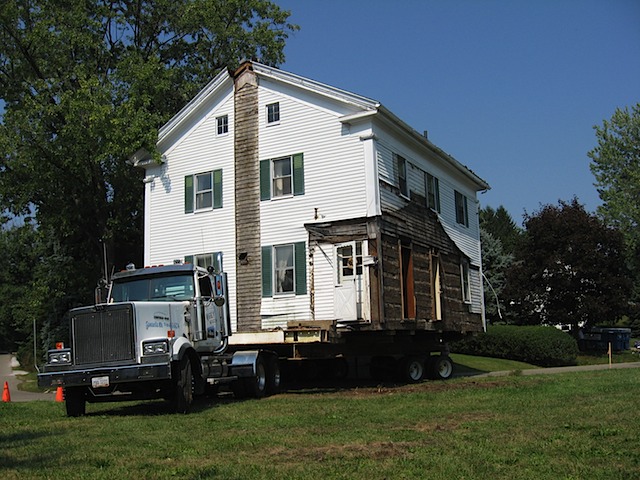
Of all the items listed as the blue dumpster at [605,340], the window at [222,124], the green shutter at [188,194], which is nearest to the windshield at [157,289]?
the green shutter at [188,194]

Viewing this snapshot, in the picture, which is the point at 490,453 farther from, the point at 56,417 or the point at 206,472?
the point at 56,417

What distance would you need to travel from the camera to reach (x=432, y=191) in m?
26.3

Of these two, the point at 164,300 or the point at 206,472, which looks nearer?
the point at 206,472

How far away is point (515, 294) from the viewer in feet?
138

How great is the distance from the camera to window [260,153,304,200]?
22.9m

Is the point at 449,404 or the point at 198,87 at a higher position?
the point at 198,87

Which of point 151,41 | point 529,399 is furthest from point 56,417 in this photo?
point 151,41

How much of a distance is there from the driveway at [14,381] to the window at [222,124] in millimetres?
10454

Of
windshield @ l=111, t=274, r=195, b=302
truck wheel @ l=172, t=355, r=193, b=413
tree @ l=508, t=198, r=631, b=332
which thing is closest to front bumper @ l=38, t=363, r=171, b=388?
truck wheel @ l=172, t=355, r=193, b=413

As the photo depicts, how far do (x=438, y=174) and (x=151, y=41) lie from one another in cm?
1518

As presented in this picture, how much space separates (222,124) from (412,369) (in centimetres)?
1040

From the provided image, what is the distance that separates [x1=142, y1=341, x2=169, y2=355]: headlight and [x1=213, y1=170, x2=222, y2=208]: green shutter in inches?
448

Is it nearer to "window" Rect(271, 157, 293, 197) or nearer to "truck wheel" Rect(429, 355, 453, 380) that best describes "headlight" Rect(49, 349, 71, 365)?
"window" Rect(271, 157, 293, 197)

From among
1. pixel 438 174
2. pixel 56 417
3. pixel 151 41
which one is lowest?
pixel 56 417
